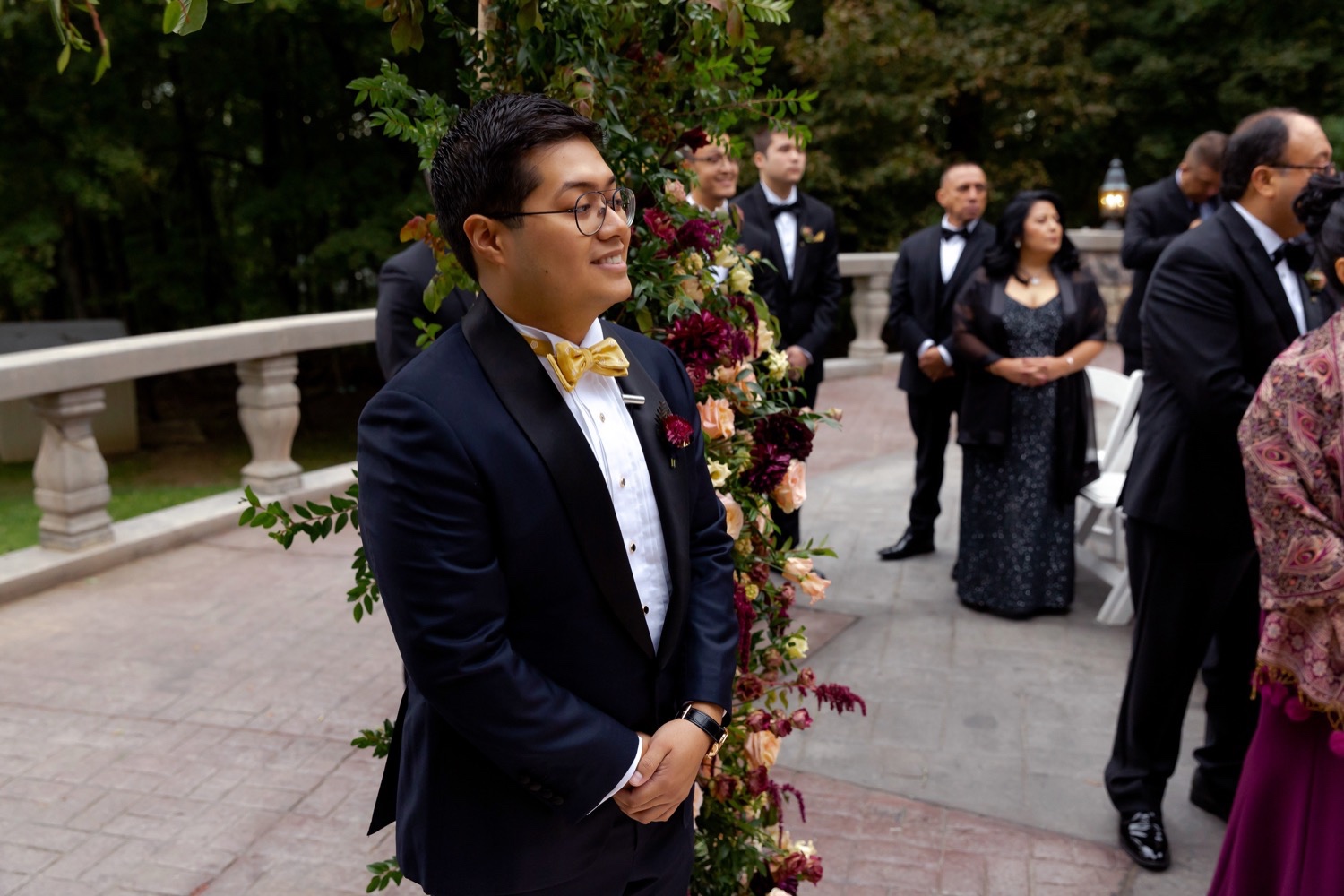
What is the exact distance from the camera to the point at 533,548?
1991mm

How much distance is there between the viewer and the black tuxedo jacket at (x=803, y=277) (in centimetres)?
648

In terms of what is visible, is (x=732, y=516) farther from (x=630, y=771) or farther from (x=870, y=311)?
(x=870, y=311)

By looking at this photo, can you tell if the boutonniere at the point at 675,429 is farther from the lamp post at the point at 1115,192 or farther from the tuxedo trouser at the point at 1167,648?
the lamp post at the point at 1115,192

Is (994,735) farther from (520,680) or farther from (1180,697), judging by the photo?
(520,680)

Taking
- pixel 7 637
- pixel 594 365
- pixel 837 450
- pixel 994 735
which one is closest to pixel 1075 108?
pixel 837 450

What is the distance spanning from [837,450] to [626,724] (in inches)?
293

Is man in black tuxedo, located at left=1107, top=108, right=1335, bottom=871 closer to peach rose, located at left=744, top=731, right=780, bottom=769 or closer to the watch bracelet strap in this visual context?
peach rose, located at left=744, top=731, right=780, bottom=769

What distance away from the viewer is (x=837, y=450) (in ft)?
31.1

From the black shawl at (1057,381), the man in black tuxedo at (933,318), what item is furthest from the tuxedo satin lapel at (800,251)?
the black shawl at (1057,381)

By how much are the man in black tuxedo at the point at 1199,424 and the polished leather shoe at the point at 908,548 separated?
→ 2811 millimetres

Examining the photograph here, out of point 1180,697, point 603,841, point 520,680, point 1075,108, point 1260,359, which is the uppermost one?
point 1075,108

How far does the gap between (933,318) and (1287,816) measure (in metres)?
4.19

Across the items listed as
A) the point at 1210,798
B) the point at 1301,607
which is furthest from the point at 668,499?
the point at 1210,798

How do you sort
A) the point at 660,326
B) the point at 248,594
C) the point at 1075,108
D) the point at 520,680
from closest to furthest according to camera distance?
the point at 520,680, the point at 660,326, the point at 248,594, the point at 1075,108
